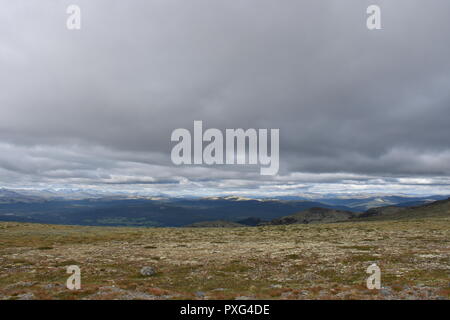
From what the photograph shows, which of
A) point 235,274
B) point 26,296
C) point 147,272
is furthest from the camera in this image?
point 235,274

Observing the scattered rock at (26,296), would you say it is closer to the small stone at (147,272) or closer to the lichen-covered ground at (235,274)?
the lichen-covered ground at (235,274)

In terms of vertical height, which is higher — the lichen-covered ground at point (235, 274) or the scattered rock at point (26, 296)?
the scattered rock at point (26, 296)

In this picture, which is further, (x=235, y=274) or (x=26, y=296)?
(x=235, y=274)

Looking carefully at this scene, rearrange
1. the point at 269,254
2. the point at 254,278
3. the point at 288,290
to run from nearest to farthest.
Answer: the point at 288,290, the point at 254,278, the point at 269,254

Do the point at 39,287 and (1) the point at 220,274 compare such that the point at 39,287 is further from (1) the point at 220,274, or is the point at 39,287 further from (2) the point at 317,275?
(2) the point at 317,275

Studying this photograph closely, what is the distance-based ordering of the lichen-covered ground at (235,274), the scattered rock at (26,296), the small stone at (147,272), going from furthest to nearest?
the small stone at (147,272)
the lichen-covered ground at (235,274)
the scattered rock at (26,296)

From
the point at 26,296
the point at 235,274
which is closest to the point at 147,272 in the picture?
the point at 235,274

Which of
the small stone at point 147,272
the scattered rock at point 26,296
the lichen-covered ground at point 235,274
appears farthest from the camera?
the small stone at point 147,272

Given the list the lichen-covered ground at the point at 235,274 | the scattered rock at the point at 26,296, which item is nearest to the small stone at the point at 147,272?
the lichen-covered ground at the point at 235,274

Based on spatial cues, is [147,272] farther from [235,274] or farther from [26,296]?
[26,296]
